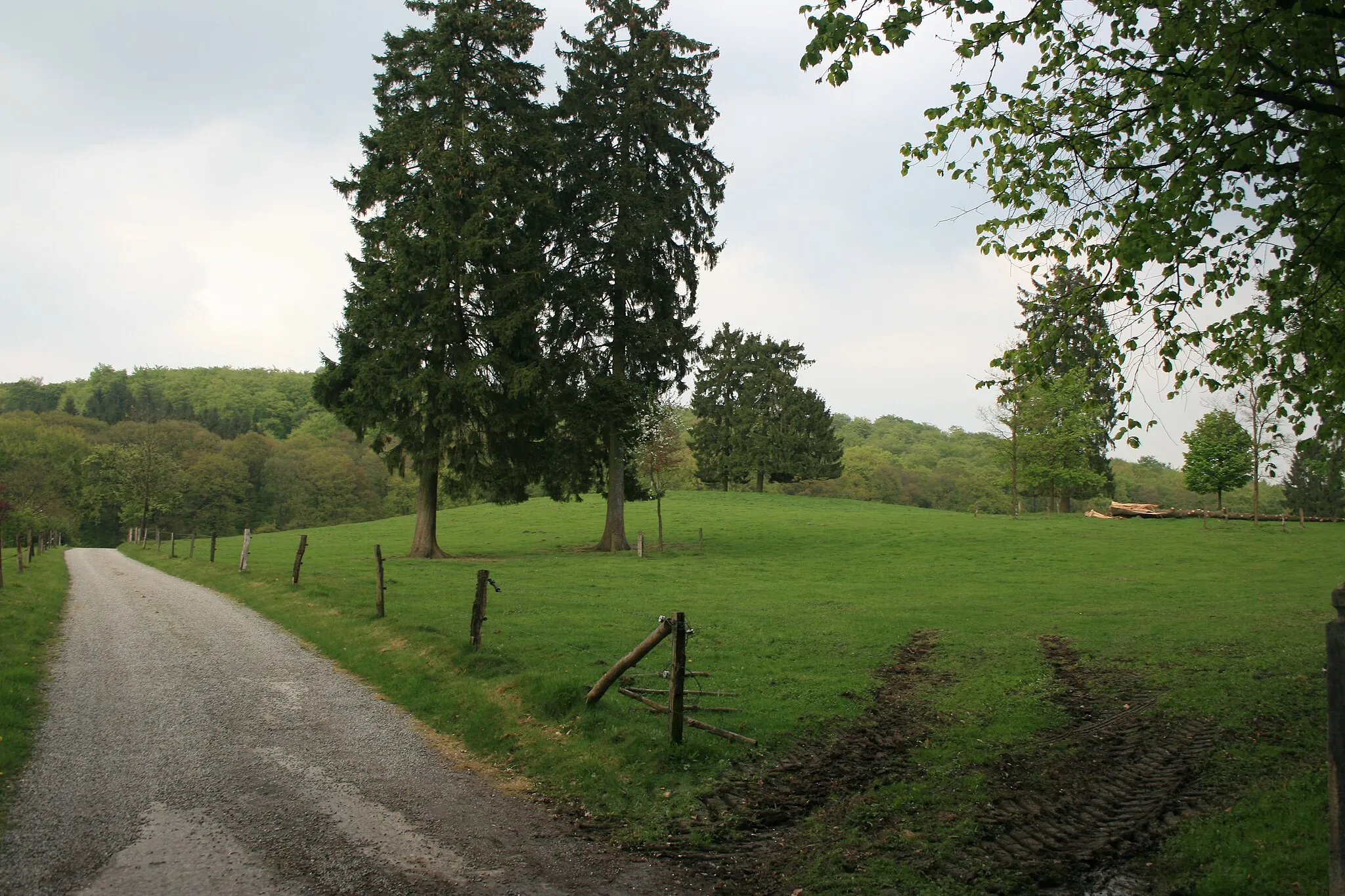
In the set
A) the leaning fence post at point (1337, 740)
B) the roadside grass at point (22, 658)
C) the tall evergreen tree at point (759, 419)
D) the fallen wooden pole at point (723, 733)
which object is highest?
the tall evergreen tree at point (759, 419)

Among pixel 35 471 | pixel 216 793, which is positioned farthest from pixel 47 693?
pixel 35 471

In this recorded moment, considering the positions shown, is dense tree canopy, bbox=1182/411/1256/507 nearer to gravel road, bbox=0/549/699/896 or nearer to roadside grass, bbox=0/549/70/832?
gravel road, bbox=0/549/699/896

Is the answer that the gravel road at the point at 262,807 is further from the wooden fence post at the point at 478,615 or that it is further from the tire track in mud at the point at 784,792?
the wooden fence post at the point at 478,615

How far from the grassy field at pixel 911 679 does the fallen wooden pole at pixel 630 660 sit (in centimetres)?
32

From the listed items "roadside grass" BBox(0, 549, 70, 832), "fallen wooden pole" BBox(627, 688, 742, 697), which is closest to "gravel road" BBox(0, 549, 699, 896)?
"roadside grass" BBox(0, 549, 70, 832)

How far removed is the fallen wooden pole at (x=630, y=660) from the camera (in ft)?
28.8

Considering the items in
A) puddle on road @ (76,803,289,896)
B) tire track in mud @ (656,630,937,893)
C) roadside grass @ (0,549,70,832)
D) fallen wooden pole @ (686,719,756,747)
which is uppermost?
fallen wooden pole @ (686,719,756,747)

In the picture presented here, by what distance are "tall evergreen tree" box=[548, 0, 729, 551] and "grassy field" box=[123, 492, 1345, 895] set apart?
7.29m

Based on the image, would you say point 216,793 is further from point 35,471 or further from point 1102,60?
point 35,471

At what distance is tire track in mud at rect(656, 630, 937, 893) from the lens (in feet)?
20.7

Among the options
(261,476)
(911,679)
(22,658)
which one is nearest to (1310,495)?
(911,679)

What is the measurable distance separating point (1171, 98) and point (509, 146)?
1038 inches

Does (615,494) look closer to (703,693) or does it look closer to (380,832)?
(703,693)

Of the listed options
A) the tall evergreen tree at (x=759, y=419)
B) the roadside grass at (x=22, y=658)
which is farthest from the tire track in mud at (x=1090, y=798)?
the tall evergreen tree at (x=759, y=419)
